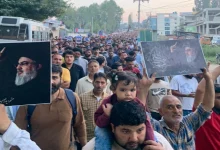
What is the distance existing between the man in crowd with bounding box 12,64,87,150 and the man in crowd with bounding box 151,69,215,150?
877 millimetres

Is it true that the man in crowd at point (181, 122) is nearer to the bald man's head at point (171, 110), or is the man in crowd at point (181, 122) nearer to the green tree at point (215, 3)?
the bald man's head at point (171, 110)

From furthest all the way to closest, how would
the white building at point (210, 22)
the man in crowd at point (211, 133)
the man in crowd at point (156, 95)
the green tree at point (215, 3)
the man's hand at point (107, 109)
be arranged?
the green tree at point (215, 3) < the white building at point (210, 22) < the man in crowd at point (156, 95) < the man in crowd at point (211, 133) < the man's hand at point (107, 109)

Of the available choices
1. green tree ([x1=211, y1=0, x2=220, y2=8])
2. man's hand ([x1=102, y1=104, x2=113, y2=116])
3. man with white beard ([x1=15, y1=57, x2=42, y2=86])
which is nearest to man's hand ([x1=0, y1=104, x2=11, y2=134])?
man with white beard ([x1=15, y1=57, x2=42, y2=86])

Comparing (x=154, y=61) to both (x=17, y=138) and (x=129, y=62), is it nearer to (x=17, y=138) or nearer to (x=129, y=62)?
(x=17, y=138)

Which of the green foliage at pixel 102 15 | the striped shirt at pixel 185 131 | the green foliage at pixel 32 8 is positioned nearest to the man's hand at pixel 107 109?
the striped shirt at pixel 185 131

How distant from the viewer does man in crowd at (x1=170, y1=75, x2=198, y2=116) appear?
5.93 meters

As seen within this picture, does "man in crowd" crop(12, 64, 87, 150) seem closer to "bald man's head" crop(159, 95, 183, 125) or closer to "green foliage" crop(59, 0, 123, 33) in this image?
"bald man's head" crop(159, 95, 183, 125)

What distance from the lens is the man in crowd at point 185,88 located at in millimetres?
5934

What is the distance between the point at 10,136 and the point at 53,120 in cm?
151

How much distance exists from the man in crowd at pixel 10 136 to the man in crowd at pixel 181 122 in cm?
155

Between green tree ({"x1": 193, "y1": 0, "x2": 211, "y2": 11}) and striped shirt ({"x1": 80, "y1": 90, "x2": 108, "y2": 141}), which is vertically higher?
green tree ({"x1": 193, "y1": 0, "x2": 211, "y2": 11})

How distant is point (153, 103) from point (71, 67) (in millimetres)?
2102

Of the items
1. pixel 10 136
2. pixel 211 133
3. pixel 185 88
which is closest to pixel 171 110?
pixel 211 133

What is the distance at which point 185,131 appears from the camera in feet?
10.6
